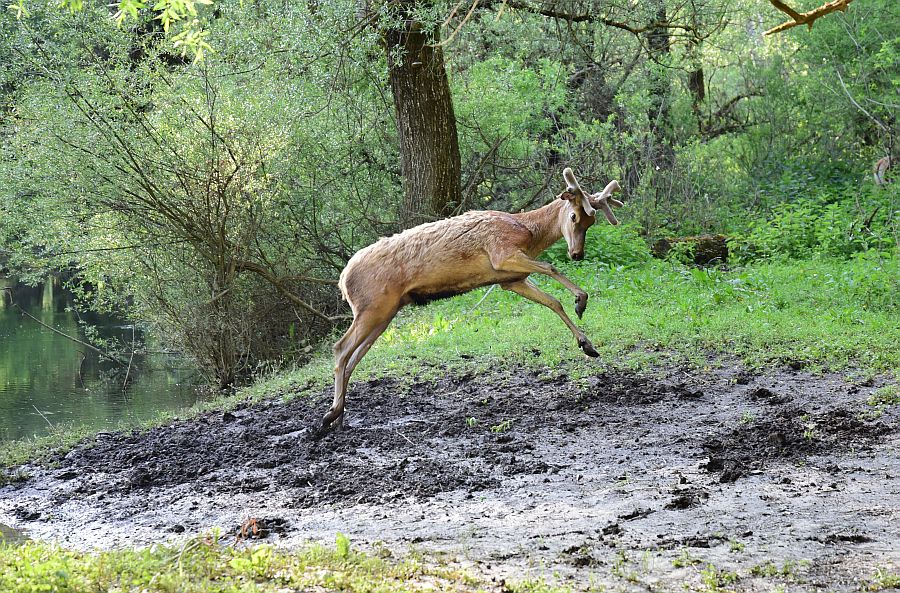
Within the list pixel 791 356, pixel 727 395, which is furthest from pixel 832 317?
pixel 727 395

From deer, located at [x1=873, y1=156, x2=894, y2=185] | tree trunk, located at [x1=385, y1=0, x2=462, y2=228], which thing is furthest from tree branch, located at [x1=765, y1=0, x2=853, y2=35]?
deer, located at [x1=873, y1=156, x2=894, y2=185]

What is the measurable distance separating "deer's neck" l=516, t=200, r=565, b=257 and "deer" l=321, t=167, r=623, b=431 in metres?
0.19

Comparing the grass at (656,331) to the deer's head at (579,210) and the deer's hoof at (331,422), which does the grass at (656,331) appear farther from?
the deer's hoof at (331,422)

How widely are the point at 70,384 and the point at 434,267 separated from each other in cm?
1019

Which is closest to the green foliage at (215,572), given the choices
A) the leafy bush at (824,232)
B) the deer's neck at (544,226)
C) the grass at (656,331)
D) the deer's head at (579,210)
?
the deer's head at (579,210)

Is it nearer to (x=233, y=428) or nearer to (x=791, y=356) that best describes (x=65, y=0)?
(x=233, y=428)

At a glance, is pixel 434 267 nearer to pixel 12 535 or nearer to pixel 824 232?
pixel 12 535

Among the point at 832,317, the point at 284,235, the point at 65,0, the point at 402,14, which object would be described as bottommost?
the point at 832,317

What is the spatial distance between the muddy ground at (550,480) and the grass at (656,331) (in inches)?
21.2

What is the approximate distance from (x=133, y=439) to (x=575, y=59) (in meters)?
17.1

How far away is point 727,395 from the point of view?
8.39 m

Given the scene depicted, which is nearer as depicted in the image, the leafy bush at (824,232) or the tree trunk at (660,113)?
the leafy bush at (824,232)

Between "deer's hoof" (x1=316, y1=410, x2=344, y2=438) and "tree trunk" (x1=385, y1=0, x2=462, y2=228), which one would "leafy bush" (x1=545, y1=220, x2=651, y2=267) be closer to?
"tree trunk" (x1=385, y1=0, x2=462, y2=228)

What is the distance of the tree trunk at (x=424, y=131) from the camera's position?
52.9 ft
